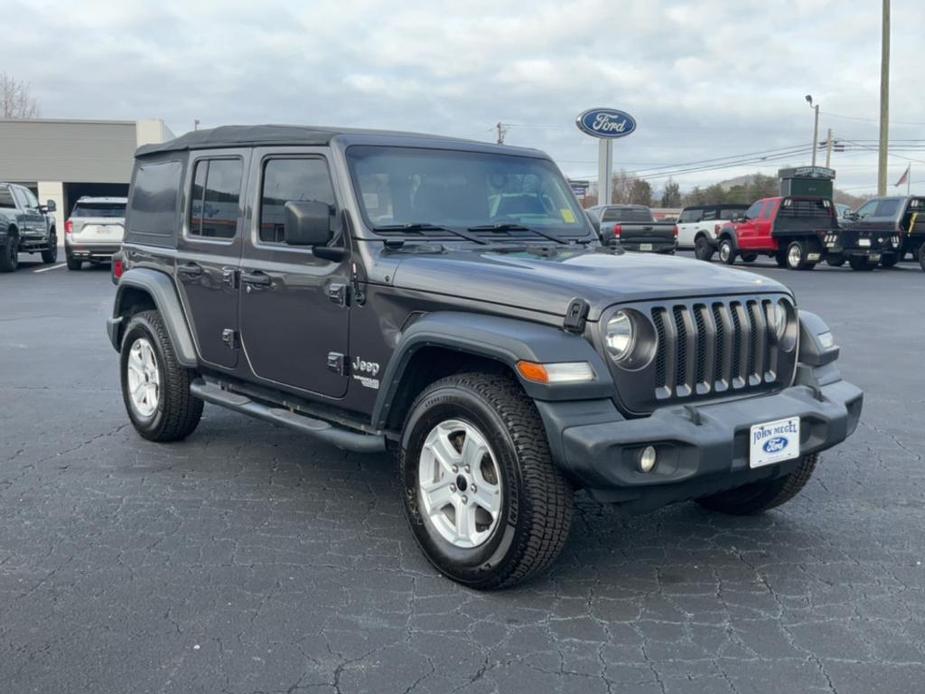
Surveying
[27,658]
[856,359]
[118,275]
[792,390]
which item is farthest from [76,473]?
[856,359]

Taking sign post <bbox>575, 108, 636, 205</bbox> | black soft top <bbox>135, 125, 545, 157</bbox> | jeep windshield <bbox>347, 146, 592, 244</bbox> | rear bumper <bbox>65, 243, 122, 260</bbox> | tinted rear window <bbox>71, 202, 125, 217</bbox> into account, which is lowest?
rear bumper <bbox>65, 243, 122, 260</bbox>

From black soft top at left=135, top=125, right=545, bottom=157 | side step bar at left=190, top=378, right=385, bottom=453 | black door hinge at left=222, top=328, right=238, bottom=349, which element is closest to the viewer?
side step bar at left=190, top=378, right=385, bottom=453

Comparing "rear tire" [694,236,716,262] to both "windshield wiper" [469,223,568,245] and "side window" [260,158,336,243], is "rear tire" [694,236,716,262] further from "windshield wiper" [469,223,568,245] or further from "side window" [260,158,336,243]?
"side window" [260,158,336,243]

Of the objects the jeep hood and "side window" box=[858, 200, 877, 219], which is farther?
"side window" box=[858, 200, 877, 219]

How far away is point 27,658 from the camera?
3242 mm

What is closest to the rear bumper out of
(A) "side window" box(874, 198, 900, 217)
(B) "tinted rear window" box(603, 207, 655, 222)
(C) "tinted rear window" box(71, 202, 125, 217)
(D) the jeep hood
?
(C) "tinted rear window" box(71, 202, 125, 217)

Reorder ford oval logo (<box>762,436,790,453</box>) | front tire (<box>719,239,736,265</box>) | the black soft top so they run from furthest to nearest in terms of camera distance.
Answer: front tire (<box>719,239,736,265</box>), the black soft top, ford oval logo (<box>762,436,790,453</box>)

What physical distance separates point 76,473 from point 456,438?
8.58 feet

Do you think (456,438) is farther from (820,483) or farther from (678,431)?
(820,483)

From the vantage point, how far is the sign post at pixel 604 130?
28.9m

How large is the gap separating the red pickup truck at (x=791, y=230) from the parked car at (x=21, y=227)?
1746 centimetres

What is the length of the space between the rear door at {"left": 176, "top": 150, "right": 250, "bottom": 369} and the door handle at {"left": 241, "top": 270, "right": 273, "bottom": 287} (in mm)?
100

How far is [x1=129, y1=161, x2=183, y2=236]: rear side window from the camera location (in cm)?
593

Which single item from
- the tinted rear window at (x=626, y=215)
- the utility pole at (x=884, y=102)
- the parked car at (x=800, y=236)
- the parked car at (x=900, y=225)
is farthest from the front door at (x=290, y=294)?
the utility pole at (x=884, y=102)
